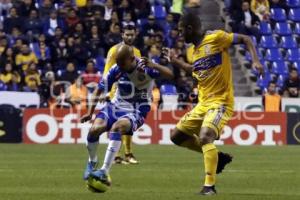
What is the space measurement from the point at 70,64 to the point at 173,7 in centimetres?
526

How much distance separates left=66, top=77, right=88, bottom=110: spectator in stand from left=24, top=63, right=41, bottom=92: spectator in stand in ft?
3.47

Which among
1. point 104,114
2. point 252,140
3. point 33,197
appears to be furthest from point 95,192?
point 252,140

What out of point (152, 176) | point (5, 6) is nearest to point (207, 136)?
point (152, 176)

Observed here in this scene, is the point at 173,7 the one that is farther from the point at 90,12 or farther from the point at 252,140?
the point at 252,140

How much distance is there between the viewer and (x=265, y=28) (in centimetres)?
3228

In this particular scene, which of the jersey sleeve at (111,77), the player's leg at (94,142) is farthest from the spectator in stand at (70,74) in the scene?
the player's leg at (94,142)

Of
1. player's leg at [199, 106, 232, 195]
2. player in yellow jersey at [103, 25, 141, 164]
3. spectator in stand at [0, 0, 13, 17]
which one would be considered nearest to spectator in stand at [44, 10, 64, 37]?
spectator in stand at [0, 0, 13, 17]

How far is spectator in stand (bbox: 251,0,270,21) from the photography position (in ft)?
104

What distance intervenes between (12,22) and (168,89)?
16.9 feet

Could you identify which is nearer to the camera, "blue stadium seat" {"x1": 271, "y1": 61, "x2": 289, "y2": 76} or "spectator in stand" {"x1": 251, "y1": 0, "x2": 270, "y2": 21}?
"blue stadium seat" {"x1": 271, "y1": 61, "x2": 289, "y2": 76}

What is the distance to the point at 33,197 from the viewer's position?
36.7ft

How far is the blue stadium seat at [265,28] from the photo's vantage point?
32134 mm

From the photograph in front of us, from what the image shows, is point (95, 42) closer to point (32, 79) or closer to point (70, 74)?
point (70, 74)

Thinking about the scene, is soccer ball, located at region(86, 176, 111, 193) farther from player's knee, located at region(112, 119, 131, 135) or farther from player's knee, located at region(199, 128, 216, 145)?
player's knee, located at region(199, 128, 216, 145)
